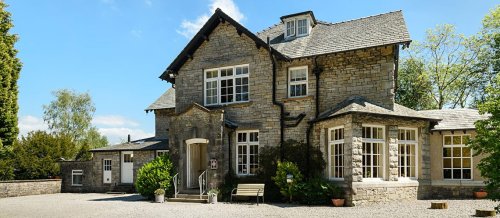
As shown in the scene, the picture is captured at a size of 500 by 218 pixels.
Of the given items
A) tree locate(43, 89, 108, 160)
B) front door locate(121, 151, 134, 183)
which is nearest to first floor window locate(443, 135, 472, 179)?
front door locate(121, 151, 134, 183)

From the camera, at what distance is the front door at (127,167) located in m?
24.4

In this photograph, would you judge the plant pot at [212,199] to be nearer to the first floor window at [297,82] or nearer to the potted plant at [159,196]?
the potted plant at [159,196]

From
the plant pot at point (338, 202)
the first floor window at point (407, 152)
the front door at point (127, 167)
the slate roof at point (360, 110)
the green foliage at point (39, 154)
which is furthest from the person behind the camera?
the green foliage at point (39, 154)

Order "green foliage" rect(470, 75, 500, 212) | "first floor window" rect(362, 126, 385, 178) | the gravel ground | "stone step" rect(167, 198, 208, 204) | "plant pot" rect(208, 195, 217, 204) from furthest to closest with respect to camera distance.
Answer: "stone step" rect(167, 198, 208, 204), "plant pot" rect(208, 195, 217, 204), "first floor window" rect(362, 126, 385, 178), the gravel ground, "green foliage" rect(470, 75, 500, 212)

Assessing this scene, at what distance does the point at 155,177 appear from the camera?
18.3 m

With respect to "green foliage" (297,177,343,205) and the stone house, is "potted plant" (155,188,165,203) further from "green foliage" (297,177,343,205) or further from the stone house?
"green foliage" (297,177,343,205)

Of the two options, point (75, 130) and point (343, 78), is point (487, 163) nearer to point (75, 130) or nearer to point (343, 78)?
point (343, 78)

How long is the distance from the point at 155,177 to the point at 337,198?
7.67 metres

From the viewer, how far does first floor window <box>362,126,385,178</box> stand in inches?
617

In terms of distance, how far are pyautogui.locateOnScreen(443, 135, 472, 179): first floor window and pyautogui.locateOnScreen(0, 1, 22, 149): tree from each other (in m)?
19.8

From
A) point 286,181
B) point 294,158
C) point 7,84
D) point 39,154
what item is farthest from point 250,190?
point 39,154

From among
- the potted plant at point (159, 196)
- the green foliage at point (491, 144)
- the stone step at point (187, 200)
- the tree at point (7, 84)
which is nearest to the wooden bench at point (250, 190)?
the stone step at point (187, 200)

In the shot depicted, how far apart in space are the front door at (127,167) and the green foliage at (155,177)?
19.9ft

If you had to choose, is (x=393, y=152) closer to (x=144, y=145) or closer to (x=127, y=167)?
(x=144, y=145)
